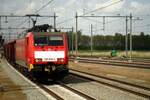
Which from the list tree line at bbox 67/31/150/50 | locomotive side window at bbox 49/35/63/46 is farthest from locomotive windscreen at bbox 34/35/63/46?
tree line at bbox 67/31/150/50

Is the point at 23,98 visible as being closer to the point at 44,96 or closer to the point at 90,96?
the point at 44,96

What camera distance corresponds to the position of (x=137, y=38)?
443 ft

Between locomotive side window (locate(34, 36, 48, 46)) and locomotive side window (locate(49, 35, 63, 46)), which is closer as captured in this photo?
locomotive side window (locate(34, 36, 48, 46))

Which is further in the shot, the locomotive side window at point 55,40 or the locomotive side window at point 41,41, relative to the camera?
the locomotive side window at point 55,40

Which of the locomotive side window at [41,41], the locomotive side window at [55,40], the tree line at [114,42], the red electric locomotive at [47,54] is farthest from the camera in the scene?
the tree line at [114,42]

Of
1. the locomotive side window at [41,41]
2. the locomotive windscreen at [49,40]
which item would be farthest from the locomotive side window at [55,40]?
the locomotive side window at [41,41]

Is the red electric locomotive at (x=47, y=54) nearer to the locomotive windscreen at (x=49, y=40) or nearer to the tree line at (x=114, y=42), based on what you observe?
the locomotive windscreen at (x=49, y=40)

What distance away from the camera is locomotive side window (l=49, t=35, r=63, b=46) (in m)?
24.1

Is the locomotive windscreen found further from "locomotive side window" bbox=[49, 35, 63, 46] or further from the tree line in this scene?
the tree line

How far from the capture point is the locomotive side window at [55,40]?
948 inches

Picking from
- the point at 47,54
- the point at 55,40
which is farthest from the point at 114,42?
the point at 47,54

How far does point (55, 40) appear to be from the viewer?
24.2 m

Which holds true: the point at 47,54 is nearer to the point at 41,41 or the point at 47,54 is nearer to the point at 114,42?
the point at 41,41

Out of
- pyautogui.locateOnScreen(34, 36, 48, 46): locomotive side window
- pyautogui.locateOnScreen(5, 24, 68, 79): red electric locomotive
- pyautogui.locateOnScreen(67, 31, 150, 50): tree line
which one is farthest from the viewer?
pyautogui.locateOnScreen(67, 31, 150, 50): tree line
